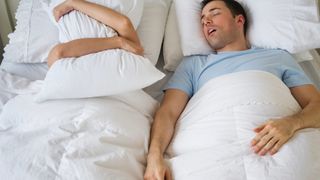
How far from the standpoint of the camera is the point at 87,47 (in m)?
1.25

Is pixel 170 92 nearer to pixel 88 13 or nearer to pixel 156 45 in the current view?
pixel 156 45

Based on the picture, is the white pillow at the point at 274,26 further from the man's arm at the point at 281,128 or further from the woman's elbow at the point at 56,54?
the woman's elbow at the point at 56,54

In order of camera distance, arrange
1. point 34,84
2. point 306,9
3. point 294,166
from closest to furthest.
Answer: point 294,166 < point 34,84 < point 306,9

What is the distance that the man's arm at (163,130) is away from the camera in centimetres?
102

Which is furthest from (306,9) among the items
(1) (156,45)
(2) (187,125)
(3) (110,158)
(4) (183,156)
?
(3) (110,158)

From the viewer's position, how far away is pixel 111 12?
1.35 meters

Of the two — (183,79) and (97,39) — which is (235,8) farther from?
(97,39)

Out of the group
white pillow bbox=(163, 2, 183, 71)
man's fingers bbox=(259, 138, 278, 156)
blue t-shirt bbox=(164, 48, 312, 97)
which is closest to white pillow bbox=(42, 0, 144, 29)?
white pillow bbox=(163, 2, 183, 71)

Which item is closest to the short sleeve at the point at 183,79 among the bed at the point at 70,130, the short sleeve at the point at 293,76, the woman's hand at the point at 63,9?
the bed at the point at 70,130

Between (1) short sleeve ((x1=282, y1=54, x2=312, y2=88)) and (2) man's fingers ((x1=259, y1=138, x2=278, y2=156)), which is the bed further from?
(1) short sleeve ((x1=282, y1=54, x2=312, y2=88))

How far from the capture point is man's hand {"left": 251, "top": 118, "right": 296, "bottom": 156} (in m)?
0.99

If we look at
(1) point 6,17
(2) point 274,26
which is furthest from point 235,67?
(1) point 6,17

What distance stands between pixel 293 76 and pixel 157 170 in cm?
69

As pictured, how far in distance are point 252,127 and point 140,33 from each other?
2.30 feet
